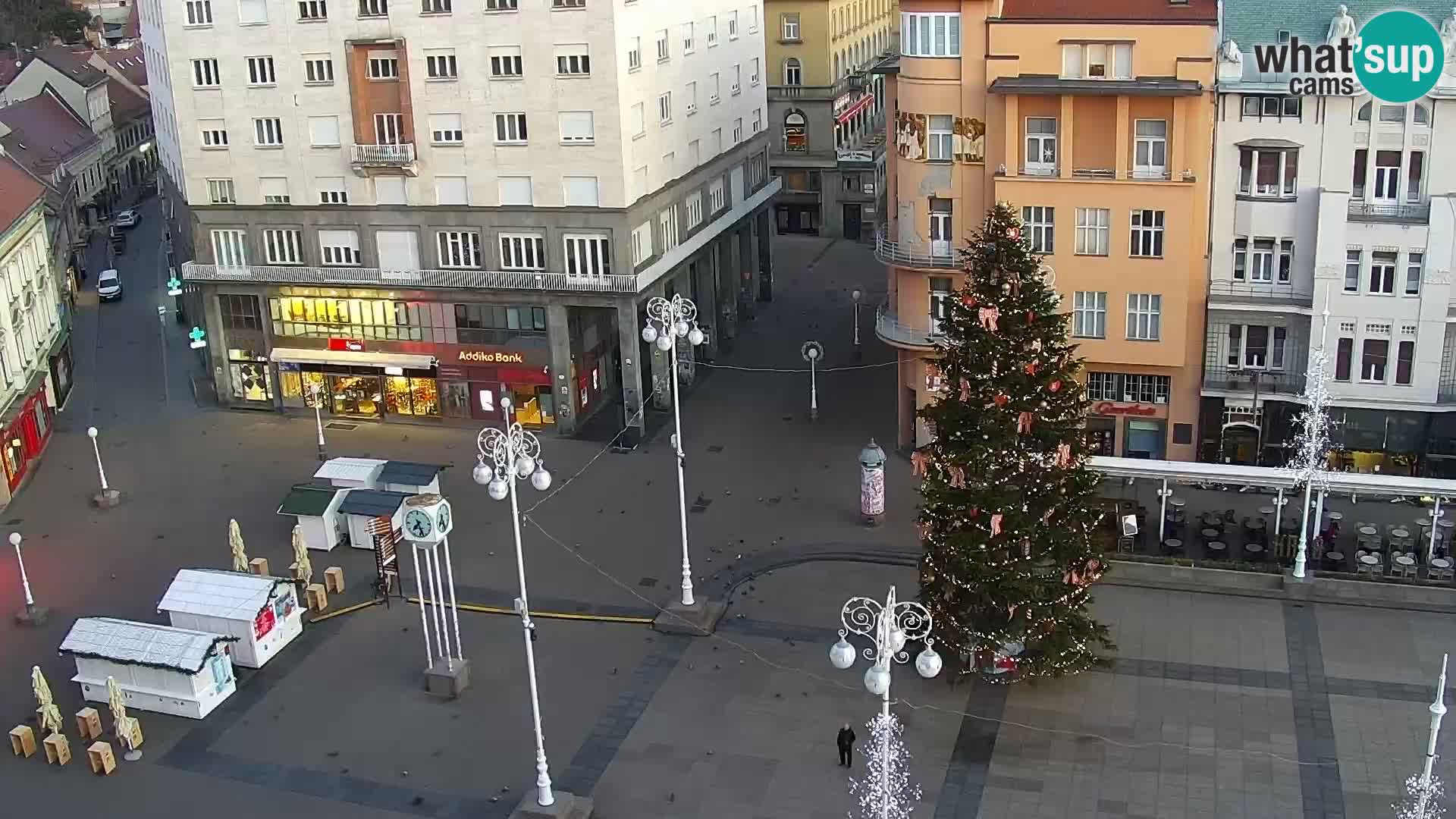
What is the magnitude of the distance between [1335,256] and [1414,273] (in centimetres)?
240

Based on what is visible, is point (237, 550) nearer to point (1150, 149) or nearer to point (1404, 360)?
point (1150, 149)

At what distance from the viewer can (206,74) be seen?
2367 inches

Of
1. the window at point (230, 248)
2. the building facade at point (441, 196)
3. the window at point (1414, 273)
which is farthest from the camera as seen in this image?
the window at point (230, 248)

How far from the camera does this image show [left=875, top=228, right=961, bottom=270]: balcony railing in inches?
2039

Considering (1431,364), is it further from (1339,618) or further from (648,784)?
(648,784)

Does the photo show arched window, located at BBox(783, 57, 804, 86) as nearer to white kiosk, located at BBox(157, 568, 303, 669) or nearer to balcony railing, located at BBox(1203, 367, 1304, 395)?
balcony railing, located at BBox(1203, 367, 1304, 395)

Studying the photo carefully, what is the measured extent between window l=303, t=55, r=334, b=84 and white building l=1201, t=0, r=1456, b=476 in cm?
3316

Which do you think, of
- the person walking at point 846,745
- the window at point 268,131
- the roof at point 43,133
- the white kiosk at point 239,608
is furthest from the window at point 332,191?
the roof at point 43,133

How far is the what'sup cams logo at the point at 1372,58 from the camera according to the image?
4528 centimetres

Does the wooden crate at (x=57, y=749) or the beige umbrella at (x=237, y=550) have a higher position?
the beige umbrella at (x=237, y=550)

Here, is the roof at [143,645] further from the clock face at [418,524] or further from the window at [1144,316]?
the window at [1144,316]

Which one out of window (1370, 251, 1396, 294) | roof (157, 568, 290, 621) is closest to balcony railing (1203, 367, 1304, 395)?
window (1370, 251, 1396, 294)

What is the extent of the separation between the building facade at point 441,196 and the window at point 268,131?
9 centimetres

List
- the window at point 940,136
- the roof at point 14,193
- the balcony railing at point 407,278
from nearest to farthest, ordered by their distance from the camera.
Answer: the window at point 940,136
the balcony railing at point 407,278
the roof at point 14,193
